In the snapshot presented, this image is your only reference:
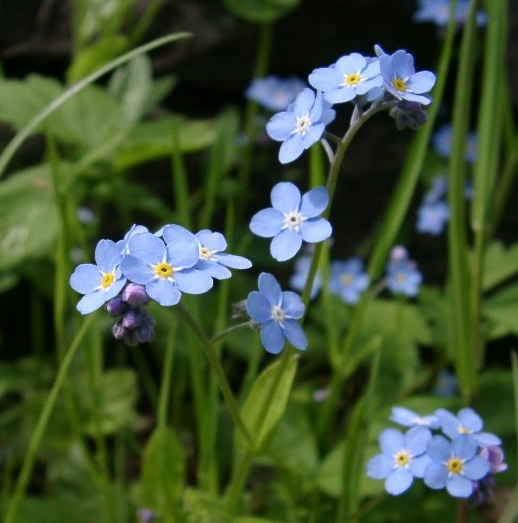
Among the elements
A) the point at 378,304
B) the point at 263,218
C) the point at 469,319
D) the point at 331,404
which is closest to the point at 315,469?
the point at 331,404

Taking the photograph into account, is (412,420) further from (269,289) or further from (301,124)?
(301,124)

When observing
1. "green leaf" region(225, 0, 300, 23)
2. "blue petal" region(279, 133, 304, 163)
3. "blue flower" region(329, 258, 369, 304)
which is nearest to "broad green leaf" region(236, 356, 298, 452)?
"blue petal" region(279, 133, 304, 163)

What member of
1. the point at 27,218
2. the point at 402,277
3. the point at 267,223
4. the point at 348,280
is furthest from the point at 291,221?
the point at 348,280

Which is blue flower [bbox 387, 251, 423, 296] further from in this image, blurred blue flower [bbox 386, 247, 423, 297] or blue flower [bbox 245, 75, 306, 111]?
blue flower [bbox 245, 75, 306, 111]

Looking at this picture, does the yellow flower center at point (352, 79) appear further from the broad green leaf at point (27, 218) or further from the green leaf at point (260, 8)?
the green leaf at point (260, 8)

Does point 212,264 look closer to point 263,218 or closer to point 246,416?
point 263,218

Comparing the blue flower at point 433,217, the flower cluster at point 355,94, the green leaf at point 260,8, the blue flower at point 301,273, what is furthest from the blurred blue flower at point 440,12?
the flower cluster at point 355,94
